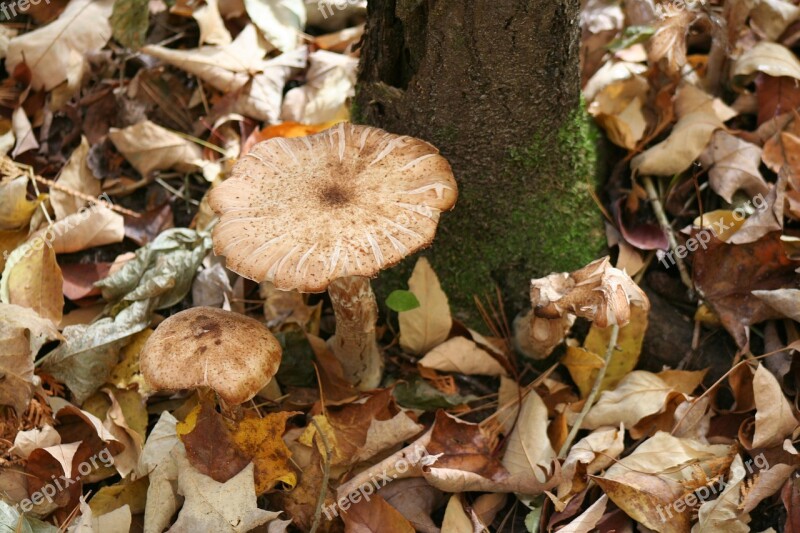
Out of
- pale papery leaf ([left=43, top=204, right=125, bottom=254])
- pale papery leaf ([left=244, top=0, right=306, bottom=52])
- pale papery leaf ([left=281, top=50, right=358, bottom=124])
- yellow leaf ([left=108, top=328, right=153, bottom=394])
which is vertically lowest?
yellow leaf ([left=108, top=328, right=153, bottom=394])

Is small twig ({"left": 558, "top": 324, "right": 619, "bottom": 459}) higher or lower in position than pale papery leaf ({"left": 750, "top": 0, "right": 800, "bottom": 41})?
lower

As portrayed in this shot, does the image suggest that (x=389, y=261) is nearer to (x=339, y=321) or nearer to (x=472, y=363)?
(x=339, y=321)

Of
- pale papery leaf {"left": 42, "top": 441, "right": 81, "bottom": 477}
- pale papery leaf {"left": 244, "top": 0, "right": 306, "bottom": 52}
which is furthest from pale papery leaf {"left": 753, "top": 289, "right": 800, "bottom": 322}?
pale papery leaf {"left": 42, "top": 441, "right": 81, "bottom": 477}

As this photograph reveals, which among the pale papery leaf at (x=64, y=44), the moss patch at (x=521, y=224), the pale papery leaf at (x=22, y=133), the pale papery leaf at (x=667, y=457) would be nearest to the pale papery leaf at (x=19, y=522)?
the moss patch at (x=521, y=224)

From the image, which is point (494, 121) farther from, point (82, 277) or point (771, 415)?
point (82, 277)

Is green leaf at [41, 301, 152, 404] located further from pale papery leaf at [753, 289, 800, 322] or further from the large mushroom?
pale papery leaf at [753, 289, 800, 322]

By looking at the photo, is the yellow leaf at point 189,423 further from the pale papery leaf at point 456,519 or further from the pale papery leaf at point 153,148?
the pale papery leaf at point 153,148

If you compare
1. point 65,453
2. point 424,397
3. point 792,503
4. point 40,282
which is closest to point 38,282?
point 40,282
